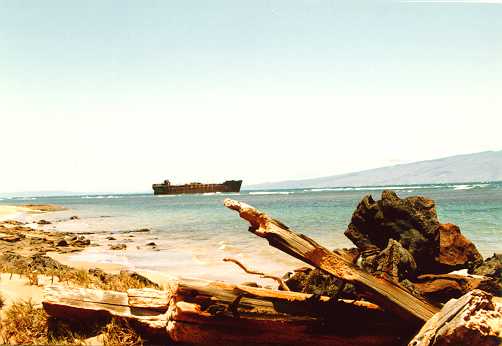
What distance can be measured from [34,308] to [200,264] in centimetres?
802

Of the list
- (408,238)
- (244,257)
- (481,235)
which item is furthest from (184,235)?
(408,238)

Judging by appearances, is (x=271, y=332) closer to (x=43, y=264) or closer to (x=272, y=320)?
(x=272, y=320)

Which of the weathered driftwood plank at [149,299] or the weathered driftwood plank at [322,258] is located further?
the weathered driftwood plank at [149,299]

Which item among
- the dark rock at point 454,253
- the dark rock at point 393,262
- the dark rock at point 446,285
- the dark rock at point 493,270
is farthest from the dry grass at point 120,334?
the dark rock at point 454,253

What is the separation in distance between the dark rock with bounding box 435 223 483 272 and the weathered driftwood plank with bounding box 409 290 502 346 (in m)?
5.79

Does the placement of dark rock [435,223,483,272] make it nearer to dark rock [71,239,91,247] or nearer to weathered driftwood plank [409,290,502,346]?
weathered driftwood plank [409,290,502,346]

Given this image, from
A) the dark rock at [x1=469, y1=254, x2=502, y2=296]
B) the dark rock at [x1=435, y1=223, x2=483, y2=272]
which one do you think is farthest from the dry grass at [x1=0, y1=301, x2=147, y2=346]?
the dark rock at [x1=435, y1=223, x2=483, y2=272]

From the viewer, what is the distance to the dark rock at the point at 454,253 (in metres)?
9.27

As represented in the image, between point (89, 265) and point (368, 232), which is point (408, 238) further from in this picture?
point (89, 265)

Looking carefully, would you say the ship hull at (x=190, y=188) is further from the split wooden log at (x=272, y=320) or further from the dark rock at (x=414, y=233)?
the split wooden log at (x=272, y=320)

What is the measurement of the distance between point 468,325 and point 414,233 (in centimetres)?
570

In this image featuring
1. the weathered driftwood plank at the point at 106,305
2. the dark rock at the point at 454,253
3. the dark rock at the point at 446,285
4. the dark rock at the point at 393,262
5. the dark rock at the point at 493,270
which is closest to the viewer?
the weathered driftwood plank at the point at 106,305

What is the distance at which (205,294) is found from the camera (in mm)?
4488

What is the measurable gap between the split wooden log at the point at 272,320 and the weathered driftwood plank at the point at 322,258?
0.23m
